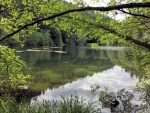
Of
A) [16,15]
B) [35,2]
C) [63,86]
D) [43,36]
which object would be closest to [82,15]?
[35,2]

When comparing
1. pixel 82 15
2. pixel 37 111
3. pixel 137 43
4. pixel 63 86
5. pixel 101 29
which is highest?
pixel 82 15

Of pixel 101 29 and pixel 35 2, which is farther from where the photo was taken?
pixel 101 29

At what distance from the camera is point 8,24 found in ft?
21.5

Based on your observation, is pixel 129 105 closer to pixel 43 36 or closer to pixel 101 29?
pixel 101 29

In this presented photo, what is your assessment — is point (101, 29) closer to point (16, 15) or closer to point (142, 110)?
point (16, 15)

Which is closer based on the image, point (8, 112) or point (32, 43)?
point (8, 112)

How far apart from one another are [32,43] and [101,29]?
271 ft

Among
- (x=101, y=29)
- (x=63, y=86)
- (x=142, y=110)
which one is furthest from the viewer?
(x=63, y=86)

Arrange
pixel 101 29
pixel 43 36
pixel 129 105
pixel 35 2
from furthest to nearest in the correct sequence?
pixel 43 36
pixel 129 105
pixel 101 29
pixel 35 2

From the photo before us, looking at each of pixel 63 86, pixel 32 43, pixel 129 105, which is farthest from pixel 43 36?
pixel 129 105

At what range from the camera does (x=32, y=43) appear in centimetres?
8800

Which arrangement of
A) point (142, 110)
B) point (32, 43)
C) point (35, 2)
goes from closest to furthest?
point (35, 2) → point (142, 110) → point (32, 43)

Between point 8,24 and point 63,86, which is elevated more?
point 8,24

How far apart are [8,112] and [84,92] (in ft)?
35.8
